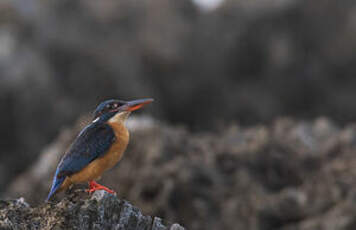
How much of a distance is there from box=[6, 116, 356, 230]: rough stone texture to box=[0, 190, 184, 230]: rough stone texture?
4.76 metres

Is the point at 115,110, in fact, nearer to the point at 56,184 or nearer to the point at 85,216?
the point at 56,184

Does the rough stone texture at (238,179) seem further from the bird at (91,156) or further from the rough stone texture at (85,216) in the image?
the rough stone texture at (85,216)

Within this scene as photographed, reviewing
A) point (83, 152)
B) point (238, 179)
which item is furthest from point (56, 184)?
point (238, 179)

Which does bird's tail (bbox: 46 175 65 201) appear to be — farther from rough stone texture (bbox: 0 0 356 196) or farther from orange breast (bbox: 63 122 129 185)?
rough stone texture (bbox: 0 0 356 196)

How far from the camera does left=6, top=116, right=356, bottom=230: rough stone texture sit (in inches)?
384

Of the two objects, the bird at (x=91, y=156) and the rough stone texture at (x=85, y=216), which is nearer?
the rough stone texture at (x=85, y=216)

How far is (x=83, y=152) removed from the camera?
5695mm

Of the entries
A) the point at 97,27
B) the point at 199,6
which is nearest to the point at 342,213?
the point at 97,27

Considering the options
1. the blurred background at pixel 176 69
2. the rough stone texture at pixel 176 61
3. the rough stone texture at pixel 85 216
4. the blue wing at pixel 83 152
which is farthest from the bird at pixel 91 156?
the rough stone texture at pixel 176 61

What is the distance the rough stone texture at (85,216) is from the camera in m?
4.71

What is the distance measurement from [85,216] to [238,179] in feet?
20.3

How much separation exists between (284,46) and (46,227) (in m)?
18.5

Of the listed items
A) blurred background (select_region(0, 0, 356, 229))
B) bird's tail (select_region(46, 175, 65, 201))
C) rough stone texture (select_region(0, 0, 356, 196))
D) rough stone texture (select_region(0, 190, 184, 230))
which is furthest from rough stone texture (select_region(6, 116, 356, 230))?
rough stone texture (select_region(0, 0, 356, 196))

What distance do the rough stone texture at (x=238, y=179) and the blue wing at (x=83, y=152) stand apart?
4239 millimetres
